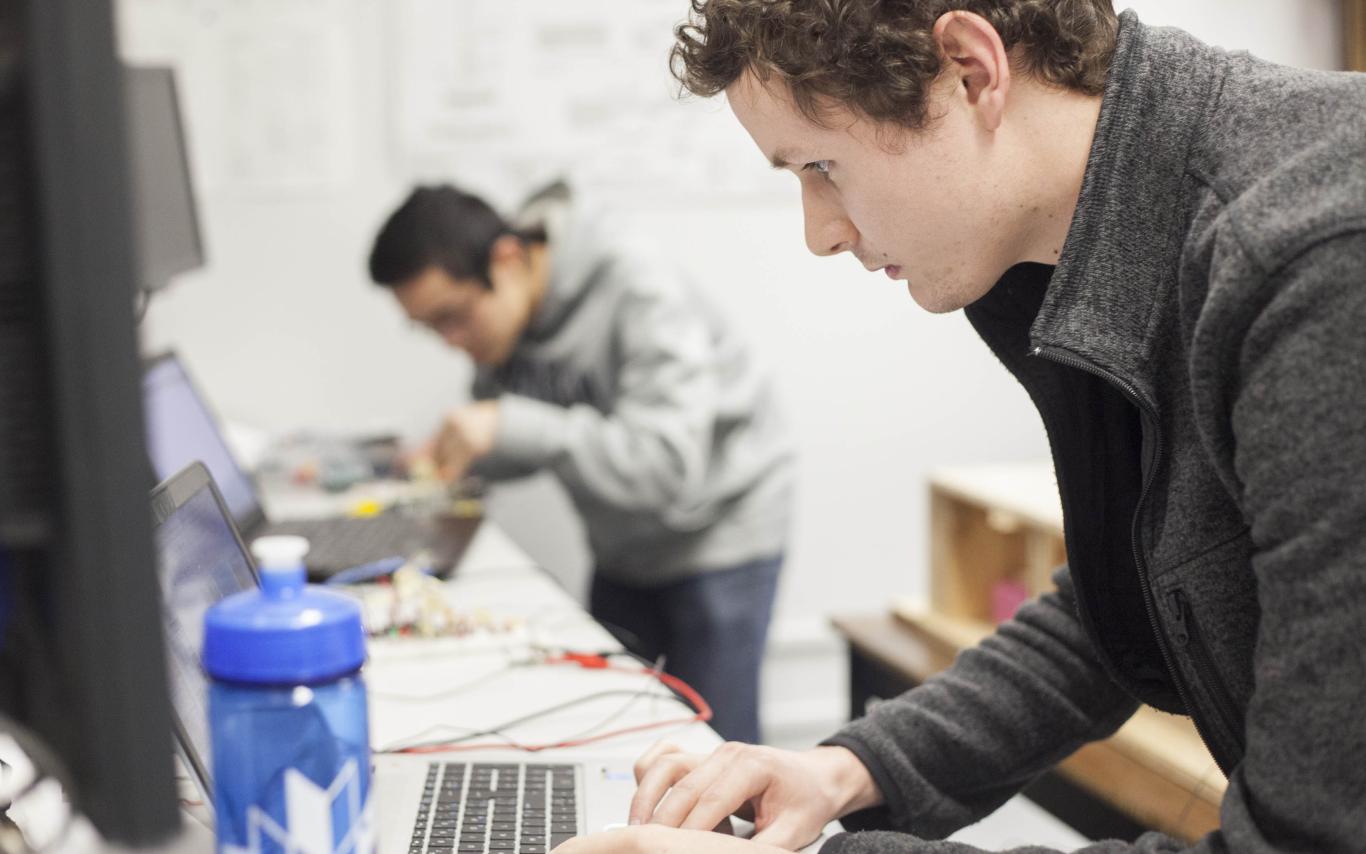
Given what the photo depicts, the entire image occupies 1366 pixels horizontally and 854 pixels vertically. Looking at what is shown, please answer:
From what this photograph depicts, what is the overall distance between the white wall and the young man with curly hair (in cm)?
198

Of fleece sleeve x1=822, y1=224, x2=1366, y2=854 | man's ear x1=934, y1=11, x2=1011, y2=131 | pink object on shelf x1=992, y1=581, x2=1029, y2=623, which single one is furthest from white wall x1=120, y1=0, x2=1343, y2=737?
fleece sleeve x1=822, y1=224, x2=1366, y2=854

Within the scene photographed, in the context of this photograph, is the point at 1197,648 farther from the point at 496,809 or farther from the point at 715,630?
the point at 715,630

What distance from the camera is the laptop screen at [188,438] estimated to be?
1724 mm

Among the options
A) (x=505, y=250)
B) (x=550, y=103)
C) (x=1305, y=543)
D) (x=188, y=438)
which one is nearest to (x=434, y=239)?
(x=505, y=250)

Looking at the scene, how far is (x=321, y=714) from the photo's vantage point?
2.00 feet

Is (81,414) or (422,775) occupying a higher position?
(81,414)

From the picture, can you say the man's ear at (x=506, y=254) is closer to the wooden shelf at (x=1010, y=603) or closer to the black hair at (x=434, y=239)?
the black hair at (x=434, y=239)

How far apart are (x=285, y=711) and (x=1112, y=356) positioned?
1.63 ft

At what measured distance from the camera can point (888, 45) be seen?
815mm

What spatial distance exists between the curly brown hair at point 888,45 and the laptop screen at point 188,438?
1085mm

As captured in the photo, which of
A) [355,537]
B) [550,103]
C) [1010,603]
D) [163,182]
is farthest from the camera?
[550,103]

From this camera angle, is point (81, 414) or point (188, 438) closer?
point (81, 414)

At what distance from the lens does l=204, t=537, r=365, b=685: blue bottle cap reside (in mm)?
→ 583

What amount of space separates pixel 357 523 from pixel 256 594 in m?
1.42
